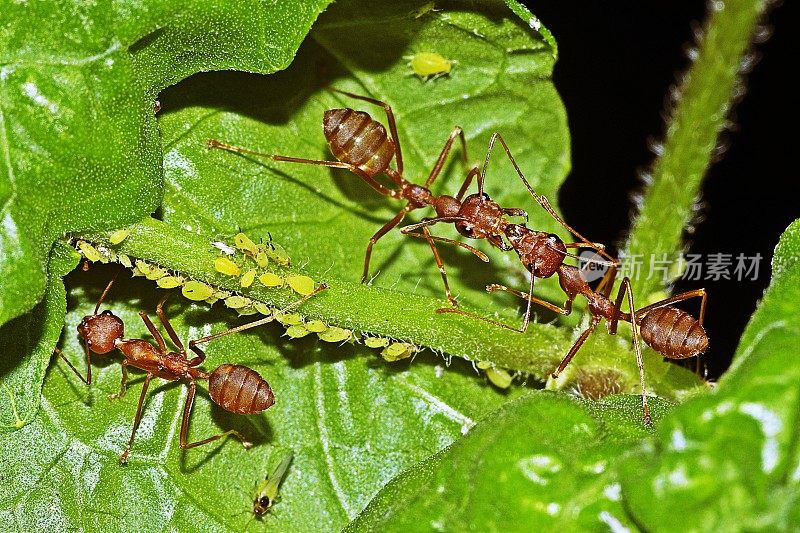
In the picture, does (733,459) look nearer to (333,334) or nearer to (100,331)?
(333,334)

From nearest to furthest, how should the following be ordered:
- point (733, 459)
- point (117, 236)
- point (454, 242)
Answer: point (733, 459) < point (117, 236) < point (454, 242)

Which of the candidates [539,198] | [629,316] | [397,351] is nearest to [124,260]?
[397,351]

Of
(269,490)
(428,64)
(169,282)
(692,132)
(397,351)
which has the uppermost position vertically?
(692,132)

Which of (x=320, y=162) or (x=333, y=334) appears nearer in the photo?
(x=333, y=334)

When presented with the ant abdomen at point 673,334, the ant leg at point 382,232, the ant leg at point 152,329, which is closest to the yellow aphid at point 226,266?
the ant leg at point 152,329

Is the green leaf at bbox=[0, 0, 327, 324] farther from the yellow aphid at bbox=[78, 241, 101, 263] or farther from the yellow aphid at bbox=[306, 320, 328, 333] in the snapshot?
the yellow aphid at bbox=[306, 320, 328, 333]

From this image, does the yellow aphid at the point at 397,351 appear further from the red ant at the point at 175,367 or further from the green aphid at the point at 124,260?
the green aphid at the point at 124,260

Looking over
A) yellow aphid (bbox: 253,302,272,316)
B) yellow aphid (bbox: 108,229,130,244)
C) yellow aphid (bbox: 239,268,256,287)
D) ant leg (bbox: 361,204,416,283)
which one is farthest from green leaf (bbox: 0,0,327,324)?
ant leg (bbox: 361,204,416,283)
